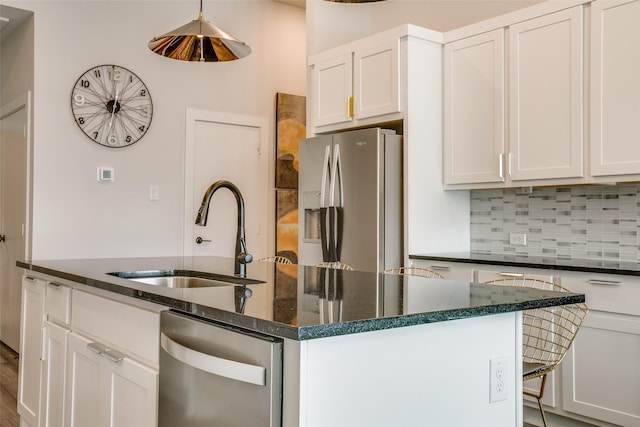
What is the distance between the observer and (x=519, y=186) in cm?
357

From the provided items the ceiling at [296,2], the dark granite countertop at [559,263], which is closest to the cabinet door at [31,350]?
the dark granite countertop at [559,263]

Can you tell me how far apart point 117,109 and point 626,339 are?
3.75 metres

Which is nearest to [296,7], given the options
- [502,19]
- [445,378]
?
[502,19]

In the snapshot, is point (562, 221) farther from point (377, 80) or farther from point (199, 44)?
point (199, 44)

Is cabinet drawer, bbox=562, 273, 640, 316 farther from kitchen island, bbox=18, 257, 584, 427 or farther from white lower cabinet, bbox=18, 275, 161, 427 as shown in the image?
white lower cabinet, bbox=18, 275, 161, 427

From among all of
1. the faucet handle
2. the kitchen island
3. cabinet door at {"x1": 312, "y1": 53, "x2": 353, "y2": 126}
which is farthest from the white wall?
the kitchen island

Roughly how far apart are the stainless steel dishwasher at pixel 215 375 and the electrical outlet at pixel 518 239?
2873mm

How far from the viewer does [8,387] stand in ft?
12.7

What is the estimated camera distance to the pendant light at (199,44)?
8.79 feet

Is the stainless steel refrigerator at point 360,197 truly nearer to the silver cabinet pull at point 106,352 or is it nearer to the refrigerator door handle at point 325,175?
the refrigerator door handle at point 325,175

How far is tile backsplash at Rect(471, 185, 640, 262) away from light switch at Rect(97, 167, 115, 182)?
269cm

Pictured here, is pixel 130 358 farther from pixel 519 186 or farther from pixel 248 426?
pixel 519 186

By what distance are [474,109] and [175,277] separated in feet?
7.38

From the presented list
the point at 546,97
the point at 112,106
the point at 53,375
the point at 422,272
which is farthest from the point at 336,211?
the point at 53,375
